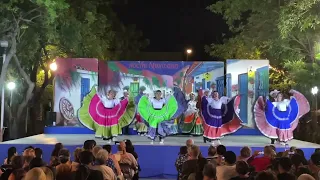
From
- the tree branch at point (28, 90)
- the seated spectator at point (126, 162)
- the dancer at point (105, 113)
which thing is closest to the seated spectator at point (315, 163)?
the seated spectator at point (126, 162)

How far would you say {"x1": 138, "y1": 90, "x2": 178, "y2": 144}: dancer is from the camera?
12.4 m

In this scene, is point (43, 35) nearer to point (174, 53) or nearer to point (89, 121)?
point (89, 121)

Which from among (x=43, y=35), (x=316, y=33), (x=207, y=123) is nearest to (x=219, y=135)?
(x=207, y=123)

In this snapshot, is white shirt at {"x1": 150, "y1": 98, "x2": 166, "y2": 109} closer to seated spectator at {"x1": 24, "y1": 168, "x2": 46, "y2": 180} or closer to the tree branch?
the tree branch

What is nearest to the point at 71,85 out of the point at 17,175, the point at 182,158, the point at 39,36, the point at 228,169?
the point at 39,36

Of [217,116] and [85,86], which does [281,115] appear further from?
[85,86]

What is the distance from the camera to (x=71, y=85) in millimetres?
17188

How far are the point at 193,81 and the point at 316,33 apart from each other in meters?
5.39

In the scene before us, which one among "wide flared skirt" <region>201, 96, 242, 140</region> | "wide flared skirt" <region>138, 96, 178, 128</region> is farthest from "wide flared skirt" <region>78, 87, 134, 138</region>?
"wide flared skirt" <region>201, 96, 242, 140</region>

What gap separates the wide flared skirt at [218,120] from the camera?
12633mm

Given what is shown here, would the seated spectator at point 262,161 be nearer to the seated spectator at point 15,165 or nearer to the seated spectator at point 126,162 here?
the seated spectator at point 126,162

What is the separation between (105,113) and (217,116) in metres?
3.01

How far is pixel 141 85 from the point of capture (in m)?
17.7

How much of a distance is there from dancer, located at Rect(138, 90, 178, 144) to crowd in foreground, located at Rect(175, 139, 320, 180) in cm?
573
